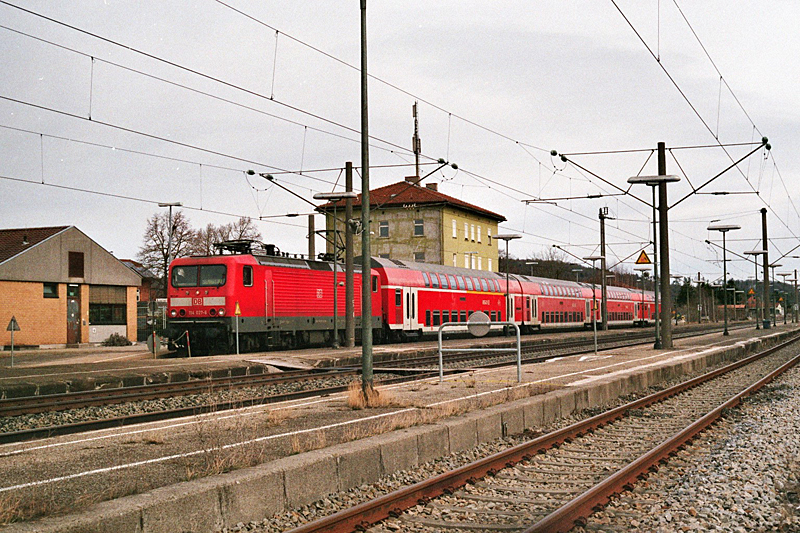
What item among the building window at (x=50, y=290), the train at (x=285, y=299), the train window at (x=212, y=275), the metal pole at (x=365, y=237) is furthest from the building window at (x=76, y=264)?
the metal pole at (x=365, y=237)

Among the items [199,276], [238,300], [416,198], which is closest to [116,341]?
[199,276]

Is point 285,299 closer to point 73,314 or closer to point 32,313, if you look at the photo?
point 32,313

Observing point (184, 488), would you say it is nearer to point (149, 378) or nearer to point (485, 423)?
point (485, 423)

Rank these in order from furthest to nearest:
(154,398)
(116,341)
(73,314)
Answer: (73,314), (116,341), (154,398)

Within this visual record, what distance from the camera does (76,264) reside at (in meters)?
46.4

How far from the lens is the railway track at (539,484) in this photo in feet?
23.1

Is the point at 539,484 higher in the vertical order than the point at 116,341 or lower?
higher

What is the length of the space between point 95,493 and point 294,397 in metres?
10.3

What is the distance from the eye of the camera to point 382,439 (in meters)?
9.34

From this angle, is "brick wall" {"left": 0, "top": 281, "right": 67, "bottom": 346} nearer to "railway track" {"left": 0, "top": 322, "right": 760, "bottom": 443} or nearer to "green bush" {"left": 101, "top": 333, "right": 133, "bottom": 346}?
"green bush" {"left": 101, "top": 333, "right": 133, "bottom": 346}

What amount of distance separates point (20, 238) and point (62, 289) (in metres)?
3.89

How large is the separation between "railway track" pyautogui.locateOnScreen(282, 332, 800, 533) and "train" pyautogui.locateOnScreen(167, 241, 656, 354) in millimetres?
12025

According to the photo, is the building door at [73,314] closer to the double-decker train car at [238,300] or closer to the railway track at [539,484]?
the double-decker train car at [238,300]

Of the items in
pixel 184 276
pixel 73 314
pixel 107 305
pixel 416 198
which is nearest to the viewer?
pixel 184 276
